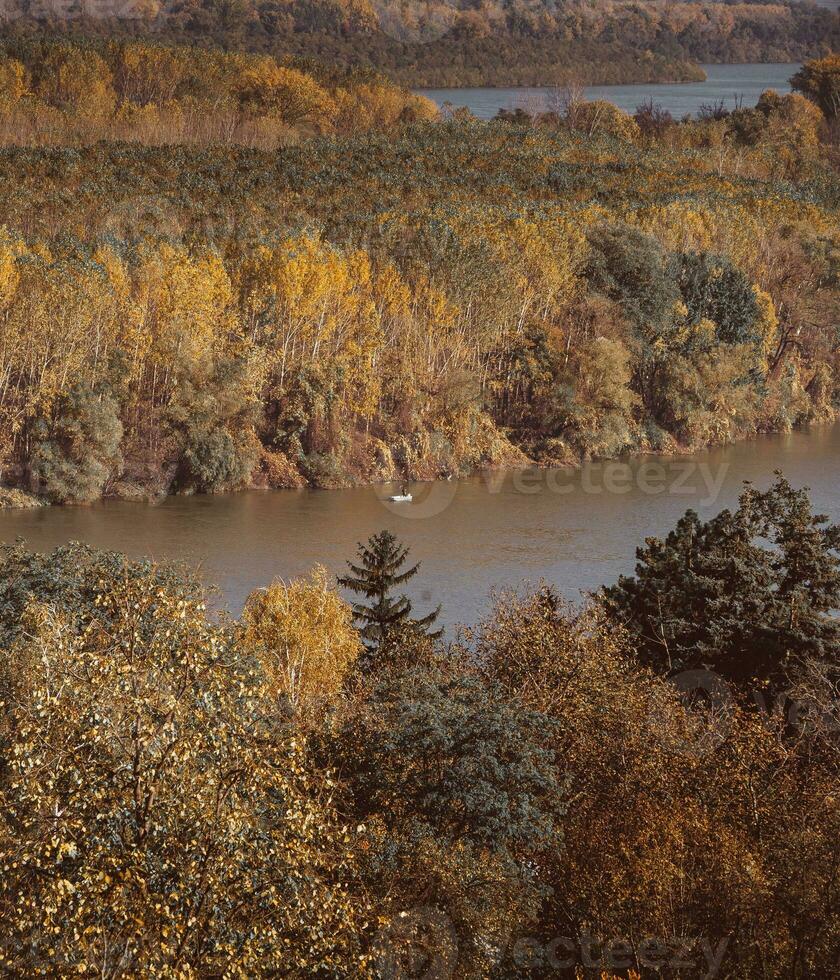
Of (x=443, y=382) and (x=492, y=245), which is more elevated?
(x=492, y=245)

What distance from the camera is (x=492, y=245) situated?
138 feet

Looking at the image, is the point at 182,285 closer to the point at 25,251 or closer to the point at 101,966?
the point at 25,251

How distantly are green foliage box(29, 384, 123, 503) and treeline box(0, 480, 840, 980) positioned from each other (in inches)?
546

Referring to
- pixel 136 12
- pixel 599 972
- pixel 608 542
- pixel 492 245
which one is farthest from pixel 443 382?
pixel 136 12

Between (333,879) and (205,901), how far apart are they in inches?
64.3

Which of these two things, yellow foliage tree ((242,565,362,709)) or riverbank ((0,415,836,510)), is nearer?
yellow foliage tree ((242,565,362,709))

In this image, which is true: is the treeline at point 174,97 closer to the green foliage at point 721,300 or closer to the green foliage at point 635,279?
the green foliage at point 635,279

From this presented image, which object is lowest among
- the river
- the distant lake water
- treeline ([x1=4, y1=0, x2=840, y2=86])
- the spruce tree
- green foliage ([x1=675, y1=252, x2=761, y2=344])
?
the river
